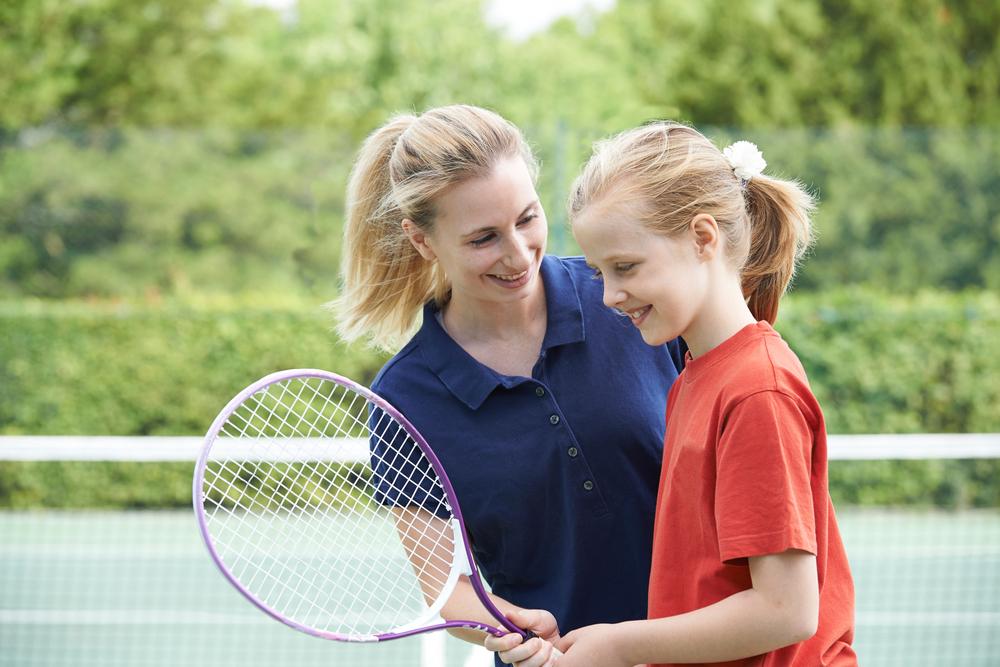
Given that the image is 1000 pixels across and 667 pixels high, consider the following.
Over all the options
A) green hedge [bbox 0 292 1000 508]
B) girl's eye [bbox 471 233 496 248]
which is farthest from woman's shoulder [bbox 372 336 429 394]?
green hedge [bbox 0 292 1000 508]

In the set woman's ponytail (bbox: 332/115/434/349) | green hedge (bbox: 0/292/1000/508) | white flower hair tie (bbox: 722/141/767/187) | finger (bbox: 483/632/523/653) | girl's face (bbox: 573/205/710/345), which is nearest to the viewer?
girl's face (bbox: 573/205/710/345)

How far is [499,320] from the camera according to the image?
80.2 inches

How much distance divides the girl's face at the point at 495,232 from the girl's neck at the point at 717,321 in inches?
14.0

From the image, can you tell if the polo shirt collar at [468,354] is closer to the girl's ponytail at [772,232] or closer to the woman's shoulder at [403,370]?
the woman's shoulder at [403,370]

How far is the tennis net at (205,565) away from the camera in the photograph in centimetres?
491

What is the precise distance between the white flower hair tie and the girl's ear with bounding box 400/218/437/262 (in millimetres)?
546

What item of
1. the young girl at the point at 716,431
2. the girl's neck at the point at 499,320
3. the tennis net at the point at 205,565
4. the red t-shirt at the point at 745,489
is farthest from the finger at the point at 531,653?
the tennis net at the point at 205,565

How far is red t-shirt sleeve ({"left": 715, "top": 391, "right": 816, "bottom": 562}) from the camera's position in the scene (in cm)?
143

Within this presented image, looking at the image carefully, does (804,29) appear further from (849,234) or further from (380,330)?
(380,330)

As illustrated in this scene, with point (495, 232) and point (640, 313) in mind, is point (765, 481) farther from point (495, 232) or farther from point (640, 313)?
point (495, 232)

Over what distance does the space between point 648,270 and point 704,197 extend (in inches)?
5.7

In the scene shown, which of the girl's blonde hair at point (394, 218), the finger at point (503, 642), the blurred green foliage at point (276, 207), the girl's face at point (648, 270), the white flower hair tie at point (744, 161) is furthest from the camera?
the blurred green foliage at point (276, 207)

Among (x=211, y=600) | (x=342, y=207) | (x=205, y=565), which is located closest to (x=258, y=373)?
(x=342, y=207)

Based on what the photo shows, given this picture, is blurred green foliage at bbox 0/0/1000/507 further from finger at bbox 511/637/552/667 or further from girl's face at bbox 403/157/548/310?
finger at bbox 511/637/552/667
